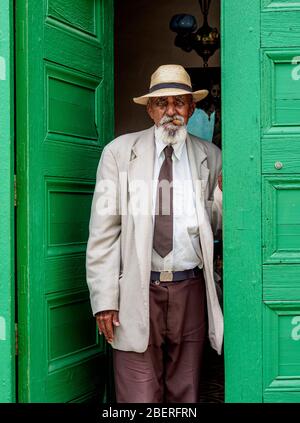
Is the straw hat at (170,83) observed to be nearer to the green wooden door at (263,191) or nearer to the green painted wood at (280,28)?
the green wooden door at (263,191)

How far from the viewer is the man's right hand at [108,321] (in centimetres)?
376

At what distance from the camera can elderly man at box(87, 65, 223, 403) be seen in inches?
146

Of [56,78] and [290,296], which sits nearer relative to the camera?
[290,296]

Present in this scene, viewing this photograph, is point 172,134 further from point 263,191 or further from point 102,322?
point 102,322

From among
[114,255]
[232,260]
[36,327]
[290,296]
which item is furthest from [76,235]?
[290,296]

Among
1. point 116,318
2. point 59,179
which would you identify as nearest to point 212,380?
point 116,318

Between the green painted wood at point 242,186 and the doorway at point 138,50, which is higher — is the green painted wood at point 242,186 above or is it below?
below

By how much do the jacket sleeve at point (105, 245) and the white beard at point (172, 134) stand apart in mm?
285

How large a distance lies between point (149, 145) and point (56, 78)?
1.91 ft

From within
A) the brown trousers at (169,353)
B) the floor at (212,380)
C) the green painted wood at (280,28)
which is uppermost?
the green painted wood at (280,28)

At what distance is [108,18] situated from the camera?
14.1ft

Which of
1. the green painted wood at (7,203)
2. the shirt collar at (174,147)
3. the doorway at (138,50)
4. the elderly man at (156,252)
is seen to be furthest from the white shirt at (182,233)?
the doorway at (138,50)

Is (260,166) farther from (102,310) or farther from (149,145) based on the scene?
(102,310)

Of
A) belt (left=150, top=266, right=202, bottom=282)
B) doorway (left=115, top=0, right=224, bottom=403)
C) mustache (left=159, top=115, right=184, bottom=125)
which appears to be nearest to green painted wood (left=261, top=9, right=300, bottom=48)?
mustache (left=159, top=115, right=184, bottom=125)
